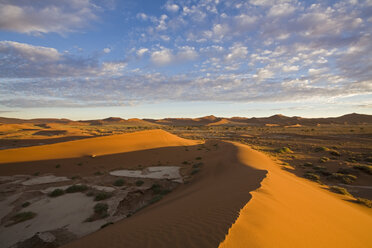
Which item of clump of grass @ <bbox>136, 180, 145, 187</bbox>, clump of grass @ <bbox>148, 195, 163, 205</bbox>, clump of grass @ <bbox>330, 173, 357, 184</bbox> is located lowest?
clump of grass @ <bbox>148, 195, 163, 205</bbox>

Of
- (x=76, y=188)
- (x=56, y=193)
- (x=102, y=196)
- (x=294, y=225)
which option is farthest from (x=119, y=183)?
(x=294, y=225)

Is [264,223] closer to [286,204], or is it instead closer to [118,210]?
[286,204]

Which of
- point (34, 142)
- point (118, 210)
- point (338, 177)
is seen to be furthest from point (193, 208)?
point (34, 142)

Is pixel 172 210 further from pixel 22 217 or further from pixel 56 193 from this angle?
pixel 56 193

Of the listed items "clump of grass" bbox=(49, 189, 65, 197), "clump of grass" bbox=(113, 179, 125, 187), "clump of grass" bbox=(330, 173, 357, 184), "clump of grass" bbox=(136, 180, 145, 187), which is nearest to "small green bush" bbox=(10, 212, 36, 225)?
"clump of grass" bbox=(49, 189, 65, 197)

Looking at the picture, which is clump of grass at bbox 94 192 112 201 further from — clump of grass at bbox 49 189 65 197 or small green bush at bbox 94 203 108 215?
clump of grass at bbox 49 189 65 197
